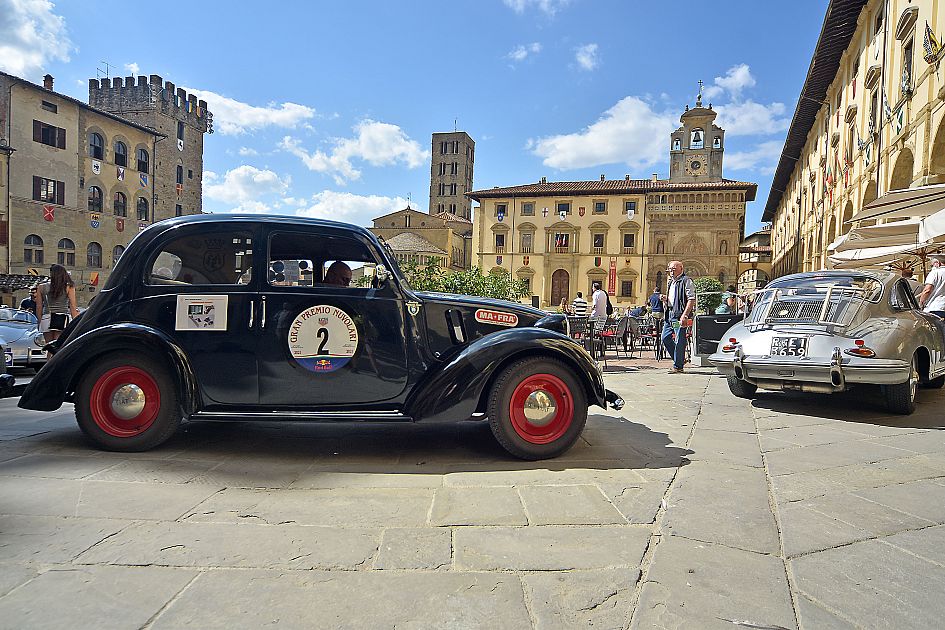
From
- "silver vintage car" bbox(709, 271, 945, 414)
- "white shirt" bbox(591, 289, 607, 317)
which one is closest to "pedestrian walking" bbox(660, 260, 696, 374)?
"white shirt" bbox(591, 289, 607, 317)

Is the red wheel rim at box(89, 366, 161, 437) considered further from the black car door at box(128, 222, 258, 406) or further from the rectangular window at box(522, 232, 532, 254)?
the rectangular window at box(522, 232, 532, 254)

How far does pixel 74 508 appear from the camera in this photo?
2875mm

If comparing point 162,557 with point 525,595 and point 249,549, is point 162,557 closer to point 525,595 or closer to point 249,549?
point 249,549

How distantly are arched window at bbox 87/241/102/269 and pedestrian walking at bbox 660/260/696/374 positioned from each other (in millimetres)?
42199

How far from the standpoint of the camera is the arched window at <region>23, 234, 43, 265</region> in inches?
1410

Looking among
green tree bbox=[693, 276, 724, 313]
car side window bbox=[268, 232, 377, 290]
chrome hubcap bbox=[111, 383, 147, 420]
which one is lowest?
chrome hubcap bbox=[111, 383, 147, 420]

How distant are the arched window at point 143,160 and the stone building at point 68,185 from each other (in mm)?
A: 77

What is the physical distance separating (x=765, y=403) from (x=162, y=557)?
5.90 metres

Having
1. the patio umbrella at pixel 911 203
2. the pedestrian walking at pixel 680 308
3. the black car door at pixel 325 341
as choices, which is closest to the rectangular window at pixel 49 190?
the pedestrian walking at pixel 680 308

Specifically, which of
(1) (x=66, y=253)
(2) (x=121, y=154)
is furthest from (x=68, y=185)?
(2) (x=121, y=154)

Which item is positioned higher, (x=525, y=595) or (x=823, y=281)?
(x=823, y=281)

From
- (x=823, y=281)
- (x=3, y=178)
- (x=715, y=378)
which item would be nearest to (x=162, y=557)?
(x=823, y=281)

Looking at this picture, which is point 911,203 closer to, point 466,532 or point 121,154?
point 466,532

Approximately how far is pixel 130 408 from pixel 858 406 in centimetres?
669
